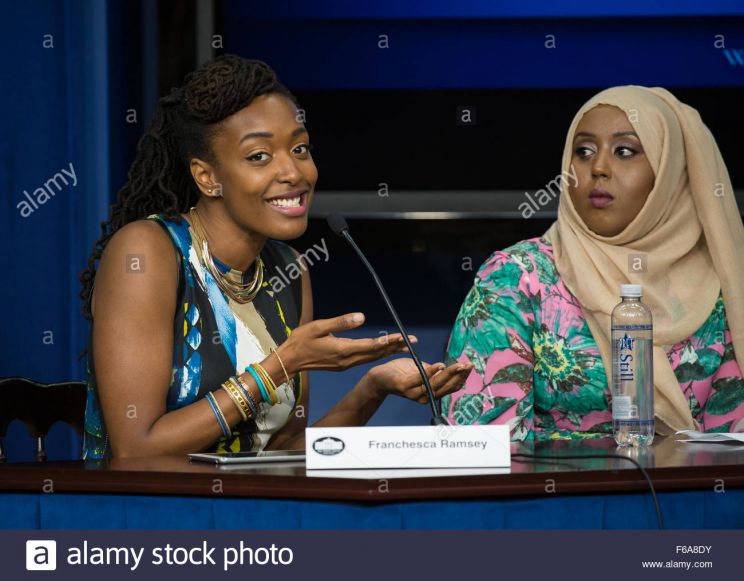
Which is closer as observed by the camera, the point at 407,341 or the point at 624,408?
the point at 407,341

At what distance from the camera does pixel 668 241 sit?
255cm

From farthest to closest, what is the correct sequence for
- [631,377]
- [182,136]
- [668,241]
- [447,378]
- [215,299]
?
[668,241]
[182,136]
[215,299]
[631,377]
[447,378]

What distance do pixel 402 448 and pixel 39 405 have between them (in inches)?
40.0

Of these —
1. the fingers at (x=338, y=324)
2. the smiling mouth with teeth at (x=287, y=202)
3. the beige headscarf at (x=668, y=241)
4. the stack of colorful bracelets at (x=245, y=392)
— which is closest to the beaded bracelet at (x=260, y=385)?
the stack of colorful bracelets at (x=245, y=392)

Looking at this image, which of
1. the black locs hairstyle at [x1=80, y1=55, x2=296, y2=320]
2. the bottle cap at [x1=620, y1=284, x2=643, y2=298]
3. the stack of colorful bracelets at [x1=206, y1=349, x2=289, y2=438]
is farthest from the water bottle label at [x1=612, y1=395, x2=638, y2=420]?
the black locs hairstyle at [x1=80, y1=55, x2=296, y2=320]

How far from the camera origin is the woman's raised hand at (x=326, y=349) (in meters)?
1.79

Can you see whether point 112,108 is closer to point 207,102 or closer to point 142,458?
point 207,102

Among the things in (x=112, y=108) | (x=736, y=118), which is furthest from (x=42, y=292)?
(x=736, y=118)

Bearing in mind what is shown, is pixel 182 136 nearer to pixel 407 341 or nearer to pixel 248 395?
pixel 248 395

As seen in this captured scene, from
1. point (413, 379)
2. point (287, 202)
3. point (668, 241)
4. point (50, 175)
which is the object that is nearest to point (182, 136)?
point (287, 202)

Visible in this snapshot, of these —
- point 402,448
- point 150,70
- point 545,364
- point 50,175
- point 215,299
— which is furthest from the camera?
point 150,70

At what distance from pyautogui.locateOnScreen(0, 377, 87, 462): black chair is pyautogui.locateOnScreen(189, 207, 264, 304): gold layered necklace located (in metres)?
0.42

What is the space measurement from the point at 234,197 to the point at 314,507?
0.85 metres

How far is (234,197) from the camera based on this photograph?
212 centimetres
